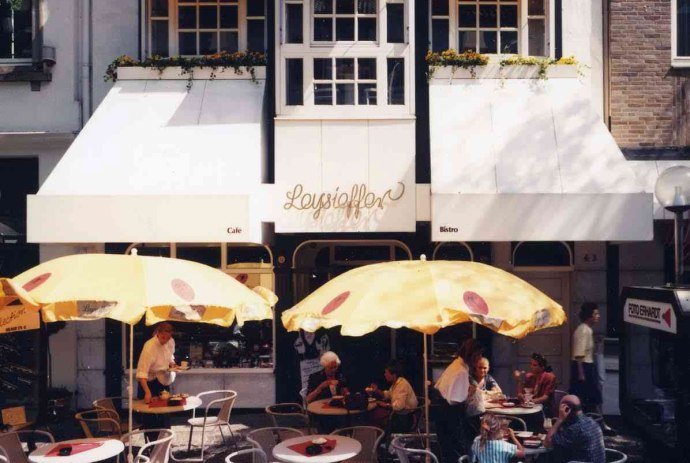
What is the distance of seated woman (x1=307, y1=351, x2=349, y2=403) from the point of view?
9.39 m

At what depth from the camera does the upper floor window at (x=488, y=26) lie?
12.0 metres

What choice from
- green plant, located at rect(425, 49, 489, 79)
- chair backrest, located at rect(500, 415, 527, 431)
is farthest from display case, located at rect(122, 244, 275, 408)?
chair backrest, located at rect(500, 415, 527, 431)

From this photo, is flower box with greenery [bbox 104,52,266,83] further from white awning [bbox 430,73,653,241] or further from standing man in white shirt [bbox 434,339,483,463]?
standing man in white shirt [bbox 434,339,483,463]

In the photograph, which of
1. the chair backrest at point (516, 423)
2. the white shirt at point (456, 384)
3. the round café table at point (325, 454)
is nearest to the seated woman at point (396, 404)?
the white shirt at point (456, 384)

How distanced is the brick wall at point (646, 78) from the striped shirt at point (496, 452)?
6.94m

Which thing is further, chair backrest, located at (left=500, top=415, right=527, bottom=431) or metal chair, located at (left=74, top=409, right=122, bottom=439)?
chair backrest, located at (left=500, top=415, right=527, bottom=431)

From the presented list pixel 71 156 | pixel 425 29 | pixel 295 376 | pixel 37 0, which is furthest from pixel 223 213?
pixel 37 0

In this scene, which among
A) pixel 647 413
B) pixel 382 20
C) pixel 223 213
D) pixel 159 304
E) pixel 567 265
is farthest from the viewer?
pixel 567 265

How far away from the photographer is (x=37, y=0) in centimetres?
1238

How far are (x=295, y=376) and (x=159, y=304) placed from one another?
6107 mm

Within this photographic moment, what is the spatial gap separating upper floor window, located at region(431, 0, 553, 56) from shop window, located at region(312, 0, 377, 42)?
111 centimetres

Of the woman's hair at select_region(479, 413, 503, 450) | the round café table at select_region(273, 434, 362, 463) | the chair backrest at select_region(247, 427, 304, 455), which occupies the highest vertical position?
the woman's hair at select_region(479, 413, 503, 450)

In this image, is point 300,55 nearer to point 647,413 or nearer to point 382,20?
point 382,20

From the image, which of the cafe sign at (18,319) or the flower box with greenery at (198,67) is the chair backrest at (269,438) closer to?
the cafe sign at (18,319)
